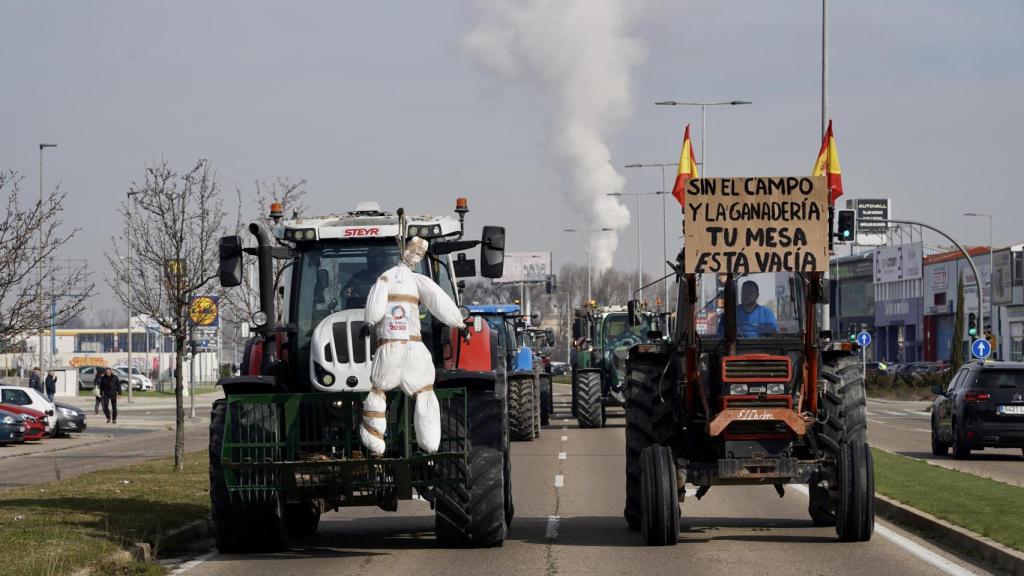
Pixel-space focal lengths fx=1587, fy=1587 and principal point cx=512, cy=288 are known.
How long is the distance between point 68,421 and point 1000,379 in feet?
85.9

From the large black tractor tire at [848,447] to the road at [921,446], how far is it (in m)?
7.83

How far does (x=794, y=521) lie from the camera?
15.9 m

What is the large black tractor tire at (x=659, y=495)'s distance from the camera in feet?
43.4

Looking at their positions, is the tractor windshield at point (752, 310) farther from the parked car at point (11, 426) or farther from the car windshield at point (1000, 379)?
the parked car at point (11, 426)

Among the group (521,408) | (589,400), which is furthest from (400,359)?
(589,400)

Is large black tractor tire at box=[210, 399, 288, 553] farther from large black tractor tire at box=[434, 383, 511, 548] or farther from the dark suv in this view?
the dark suv

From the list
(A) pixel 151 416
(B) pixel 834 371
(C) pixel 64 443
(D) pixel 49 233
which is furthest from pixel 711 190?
(A) pixel 151 416

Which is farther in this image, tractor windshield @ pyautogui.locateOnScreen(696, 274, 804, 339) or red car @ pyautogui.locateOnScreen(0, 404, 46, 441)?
red car @ pyautogui.locateOnScreen(0, 404, 46, 441)

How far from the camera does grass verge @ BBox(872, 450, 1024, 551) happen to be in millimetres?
13945

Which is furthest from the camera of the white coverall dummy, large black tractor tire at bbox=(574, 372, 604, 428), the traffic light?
large black tractor tire at bbox=(574, 372, 604, 428)

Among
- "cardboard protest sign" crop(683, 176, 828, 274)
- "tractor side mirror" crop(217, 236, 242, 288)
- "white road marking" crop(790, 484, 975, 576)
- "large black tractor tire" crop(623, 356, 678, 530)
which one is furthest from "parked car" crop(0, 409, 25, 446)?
"cardboard protest sign" crop(683, 176, 828, 274)

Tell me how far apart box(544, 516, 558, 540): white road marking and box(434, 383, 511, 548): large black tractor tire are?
1.27m

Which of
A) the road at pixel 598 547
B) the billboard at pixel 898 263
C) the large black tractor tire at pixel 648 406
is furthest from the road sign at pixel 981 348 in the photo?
the billboard at pixel 898 263

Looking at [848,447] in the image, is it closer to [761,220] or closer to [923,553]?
[923,553]
